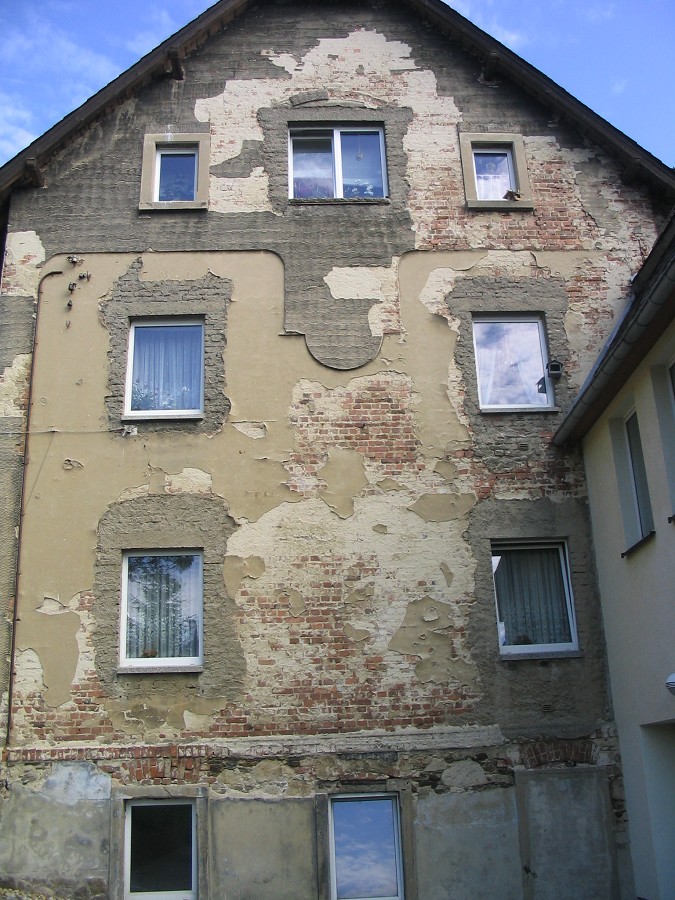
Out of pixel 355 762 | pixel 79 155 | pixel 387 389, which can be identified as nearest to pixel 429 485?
pixel 387 389

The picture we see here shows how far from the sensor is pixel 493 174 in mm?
13078

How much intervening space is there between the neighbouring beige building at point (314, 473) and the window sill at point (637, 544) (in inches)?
4.4

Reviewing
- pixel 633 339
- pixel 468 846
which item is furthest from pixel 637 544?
pixel 468 846

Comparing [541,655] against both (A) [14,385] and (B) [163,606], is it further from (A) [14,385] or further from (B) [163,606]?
(A) [14,385]

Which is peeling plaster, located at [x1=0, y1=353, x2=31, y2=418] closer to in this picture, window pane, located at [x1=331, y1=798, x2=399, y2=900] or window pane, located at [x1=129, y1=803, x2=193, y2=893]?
window pane, located at [x1=129, y1=803, x2=193, y2=893]

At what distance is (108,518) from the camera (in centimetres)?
1105

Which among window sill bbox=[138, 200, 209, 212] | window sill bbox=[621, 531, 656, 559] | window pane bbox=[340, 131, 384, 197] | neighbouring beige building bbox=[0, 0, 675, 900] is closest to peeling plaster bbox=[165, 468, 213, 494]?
neighbouring beige building bbox=[0, 0, 675, 900]

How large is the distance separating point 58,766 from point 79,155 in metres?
7.93

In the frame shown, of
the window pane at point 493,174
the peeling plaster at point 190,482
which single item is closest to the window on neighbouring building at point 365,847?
the peeling plaster at point 190,482

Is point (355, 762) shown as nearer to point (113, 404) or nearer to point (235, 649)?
point (235, 649)

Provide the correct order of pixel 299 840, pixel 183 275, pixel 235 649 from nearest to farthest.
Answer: pixel 299 840 → pixel 235 649 → pixel 183 275

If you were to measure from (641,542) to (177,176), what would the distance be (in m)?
7.83

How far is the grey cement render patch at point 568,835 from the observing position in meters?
9.91

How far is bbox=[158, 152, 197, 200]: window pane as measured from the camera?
41.8 feet
